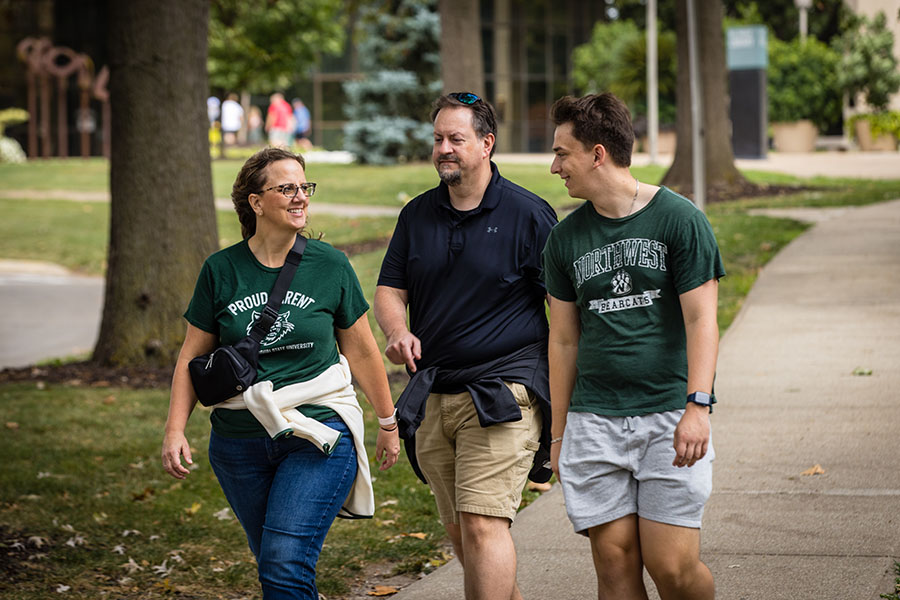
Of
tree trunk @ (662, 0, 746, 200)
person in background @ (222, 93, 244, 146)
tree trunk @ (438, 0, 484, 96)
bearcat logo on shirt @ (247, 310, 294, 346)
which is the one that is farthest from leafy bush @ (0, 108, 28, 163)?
bearcat logo on shirt @ (247, 310, 294, 346)

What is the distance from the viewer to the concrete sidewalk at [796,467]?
506cm

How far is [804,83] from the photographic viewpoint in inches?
1465

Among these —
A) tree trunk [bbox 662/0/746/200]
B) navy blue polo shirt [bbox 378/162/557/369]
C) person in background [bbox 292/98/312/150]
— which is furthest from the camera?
person in background [bbox 292/98/312/150]

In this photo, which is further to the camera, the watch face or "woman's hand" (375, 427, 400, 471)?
"woman's hand" (375, 427, 400, 471)

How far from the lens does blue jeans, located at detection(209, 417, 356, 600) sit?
12.6ft

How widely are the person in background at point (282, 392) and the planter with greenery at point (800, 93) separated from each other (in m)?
34.6

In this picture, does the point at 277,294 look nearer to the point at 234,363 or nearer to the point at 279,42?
the point at 234,363

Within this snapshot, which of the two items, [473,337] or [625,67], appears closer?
[473,337]

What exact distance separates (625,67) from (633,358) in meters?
34.6

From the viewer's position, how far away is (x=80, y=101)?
4525cm

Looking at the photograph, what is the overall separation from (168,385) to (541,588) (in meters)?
5.76

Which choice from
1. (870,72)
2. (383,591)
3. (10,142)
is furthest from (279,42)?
(383,591)

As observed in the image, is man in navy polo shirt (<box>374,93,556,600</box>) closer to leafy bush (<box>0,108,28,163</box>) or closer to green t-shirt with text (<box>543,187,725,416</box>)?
green t-shirt with text (<box>543,187,725,416</box>)

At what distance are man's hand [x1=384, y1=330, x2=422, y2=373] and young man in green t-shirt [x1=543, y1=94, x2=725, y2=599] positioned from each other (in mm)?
646
